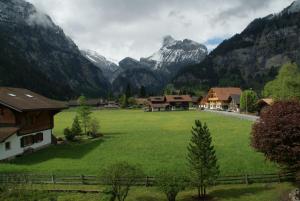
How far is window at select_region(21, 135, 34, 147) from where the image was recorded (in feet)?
163

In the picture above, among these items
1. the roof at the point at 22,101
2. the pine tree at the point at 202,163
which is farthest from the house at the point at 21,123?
the pine tree at the point at 202,163

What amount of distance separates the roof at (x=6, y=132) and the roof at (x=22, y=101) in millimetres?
2500

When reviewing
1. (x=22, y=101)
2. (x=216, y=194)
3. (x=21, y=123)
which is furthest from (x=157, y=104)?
(x=216, y=194)

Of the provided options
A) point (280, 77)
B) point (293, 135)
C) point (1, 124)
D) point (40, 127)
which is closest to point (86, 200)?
point (293, 135)

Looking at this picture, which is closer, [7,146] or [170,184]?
[170,184]

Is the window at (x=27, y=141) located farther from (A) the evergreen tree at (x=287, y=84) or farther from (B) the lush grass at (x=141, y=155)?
(A) the evergreen tree at (x=287, y=84)

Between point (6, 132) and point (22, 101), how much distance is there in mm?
7029

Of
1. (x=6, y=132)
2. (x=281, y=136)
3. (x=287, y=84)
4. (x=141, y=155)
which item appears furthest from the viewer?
(x=287, y=84)

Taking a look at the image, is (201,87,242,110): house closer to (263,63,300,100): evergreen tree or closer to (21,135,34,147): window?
(263,63,300,100): evergreen tree

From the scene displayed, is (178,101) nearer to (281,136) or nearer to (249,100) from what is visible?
(249,100)

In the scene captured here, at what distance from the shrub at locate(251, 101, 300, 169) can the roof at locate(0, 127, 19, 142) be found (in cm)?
2788

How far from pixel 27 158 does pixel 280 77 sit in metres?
66.3

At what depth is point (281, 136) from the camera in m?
33.4

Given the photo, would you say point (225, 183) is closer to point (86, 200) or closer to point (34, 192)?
point (86, 200)
